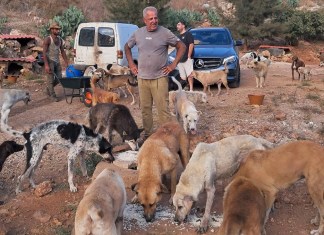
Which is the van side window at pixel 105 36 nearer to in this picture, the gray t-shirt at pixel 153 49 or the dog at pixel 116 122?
the dog at pixel 116 122

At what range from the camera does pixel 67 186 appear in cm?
636

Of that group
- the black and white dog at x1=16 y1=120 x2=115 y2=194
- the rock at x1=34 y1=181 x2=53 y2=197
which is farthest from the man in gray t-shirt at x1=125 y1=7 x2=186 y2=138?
the rock at x1=34 y1=181 x2=53 y2=197

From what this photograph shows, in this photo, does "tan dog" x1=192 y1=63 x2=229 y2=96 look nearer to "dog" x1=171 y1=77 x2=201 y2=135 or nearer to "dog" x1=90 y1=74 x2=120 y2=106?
"dog" x1=90 y1=74 x2=120 y2=106

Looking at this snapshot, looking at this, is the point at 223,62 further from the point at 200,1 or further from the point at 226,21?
the point at 200,1

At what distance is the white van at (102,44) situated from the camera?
46.9 ft

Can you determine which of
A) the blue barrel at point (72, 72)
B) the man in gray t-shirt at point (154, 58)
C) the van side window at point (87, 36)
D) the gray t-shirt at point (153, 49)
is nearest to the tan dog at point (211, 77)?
the blue barrel at point (72, 72)

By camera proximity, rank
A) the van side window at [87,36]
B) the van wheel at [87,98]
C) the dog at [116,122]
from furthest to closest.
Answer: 1. the van side window at [87,36]
2. the van wheel at [87,98]
3. the dog at [116,122]

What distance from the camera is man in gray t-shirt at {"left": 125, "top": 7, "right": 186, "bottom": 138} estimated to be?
708cm

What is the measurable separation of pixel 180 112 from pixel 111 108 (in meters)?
1.42

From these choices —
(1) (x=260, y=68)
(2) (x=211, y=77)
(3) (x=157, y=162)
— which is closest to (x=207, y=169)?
(3) (x=157, y=162)

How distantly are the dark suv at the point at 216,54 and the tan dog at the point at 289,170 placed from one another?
29.6 feet

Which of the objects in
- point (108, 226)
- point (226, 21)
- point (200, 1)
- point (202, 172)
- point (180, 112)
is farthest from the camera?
point (200, 1)

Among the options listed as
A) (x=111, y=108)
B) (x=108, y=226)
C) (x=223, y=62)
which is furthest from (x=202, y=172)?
(x=223, y=62)

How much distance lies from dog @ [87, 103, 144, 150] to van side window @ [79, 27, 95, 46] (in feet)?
21.9
